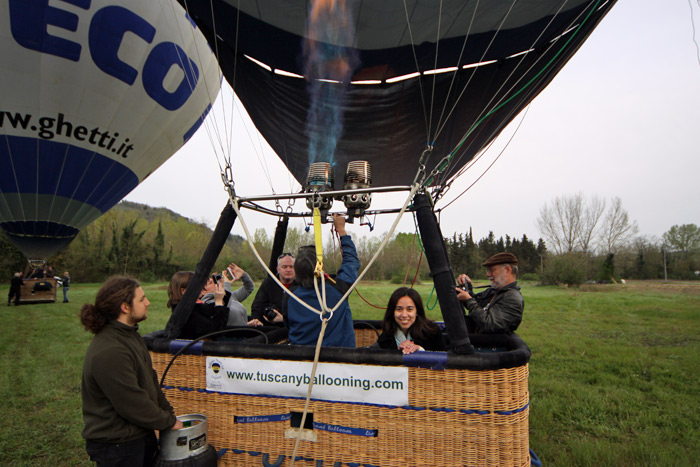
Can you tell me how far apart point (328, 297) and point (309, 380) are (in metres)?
0.53

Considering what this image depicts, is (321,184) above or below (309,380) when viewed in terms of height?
above

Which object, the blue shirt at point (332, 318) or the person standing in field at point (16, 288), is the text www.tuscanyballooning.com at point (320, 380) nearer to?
the blue shirt at point (332, 318)

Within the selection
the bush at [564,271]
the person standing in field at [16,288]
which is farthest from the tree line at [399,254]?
the person standing in field at [16,288]

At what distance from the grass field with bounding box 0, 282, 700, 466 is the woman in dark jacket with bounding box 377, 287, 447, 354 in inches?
47.3

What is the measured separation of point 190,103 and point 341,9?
7.28 metres

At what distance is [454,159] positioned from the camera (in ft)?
15.3

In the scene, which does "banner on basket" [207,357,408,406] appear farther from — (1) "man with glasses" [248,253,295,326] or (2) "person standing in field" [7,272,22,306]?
(2) "person standing in field" [7,272,22,306]

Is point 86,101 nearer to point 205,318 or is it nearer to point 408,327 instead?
point 205,318

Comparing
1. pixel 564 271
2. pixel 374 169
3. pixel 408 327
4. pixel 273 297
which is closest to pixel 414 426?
pixel 408 327

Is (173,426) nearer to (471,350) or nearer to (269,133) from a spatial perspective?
(471,350)

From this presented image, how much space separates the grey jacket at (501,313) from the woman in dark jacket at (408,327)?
328 mm

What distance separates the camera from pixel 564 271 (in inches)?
1192

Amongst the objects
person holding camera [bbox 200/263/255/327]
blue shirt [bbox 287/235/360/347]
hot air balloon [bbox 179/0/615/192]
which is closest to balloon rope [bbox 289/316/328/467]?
blue shirt [bbox 287/235/360/347]

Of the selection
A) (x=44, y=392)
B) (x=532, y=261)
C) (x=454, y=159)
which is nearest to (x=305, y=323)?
(x=454, y=159)
